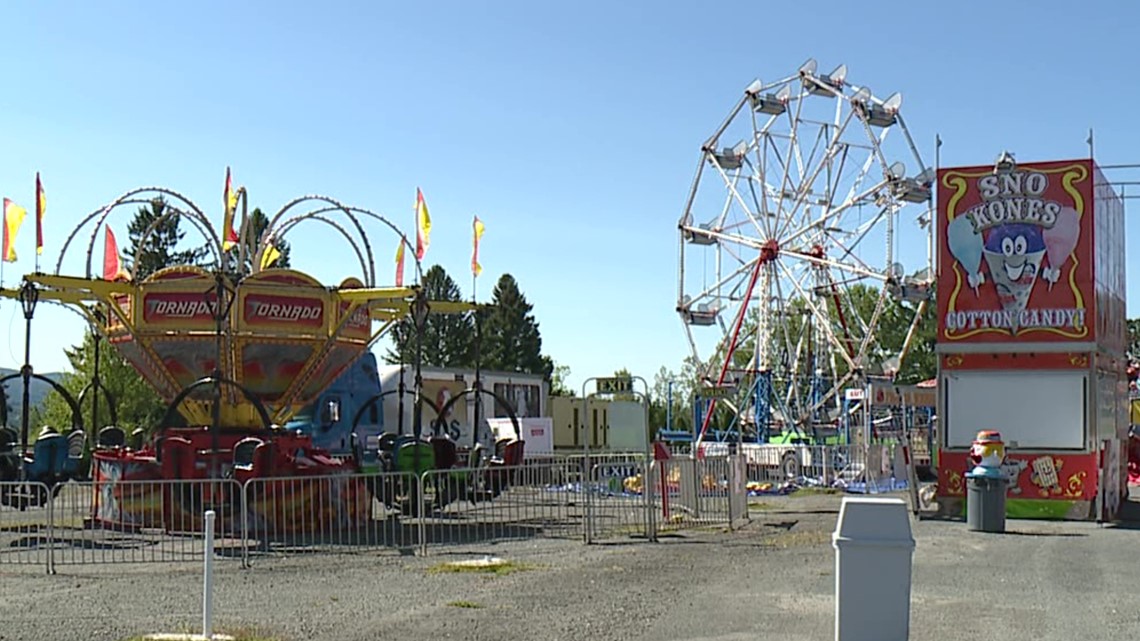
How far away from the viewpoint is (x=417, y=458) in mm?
18703

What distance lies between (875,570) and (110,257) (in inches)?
663

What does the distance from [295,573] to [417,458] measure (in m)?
5.86

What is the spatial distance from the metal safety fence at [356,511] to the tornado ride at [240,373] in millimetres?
55

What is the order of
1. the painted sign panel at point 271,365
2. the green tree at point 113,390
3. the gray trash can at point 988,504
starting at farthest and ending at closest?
the green tree at point 113,390 < the painted sign panel at point 271,365 < the gray trash can at point 988,504

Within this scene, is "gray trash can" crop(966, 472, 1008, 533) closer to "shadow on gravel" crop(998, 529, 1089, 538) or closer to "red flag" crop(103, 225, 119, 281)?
"shadow on gravel" crop(998, 529, 1089, 538)

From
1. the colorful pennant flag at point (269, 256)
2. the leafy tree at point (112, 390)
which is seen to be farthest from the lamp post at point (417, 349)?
the leafy tree at point (112, 390)

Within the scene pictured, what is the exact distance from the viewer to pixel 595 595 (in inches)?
445

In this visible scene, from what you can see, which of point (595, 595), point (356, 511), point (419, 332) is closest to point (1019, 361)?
point (419, 332)

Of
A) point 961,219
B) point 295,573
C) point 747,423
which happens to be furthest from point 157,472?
point 747,423

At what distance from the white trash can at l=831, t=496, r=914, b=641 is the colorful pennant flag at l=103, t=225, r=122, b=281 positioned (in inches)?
647

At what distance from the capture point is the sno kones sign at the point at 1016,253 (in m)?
19.5

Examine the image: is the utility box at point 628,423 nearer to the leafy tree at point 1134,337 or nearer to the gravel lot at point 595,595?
the gravel lot at point 595,595

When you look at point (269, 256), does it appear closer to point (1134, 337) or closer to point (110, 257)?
point (110, 257)

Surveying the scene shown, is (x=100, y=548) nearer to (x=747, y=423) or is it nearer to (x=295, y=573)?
(x=295, y=573)
